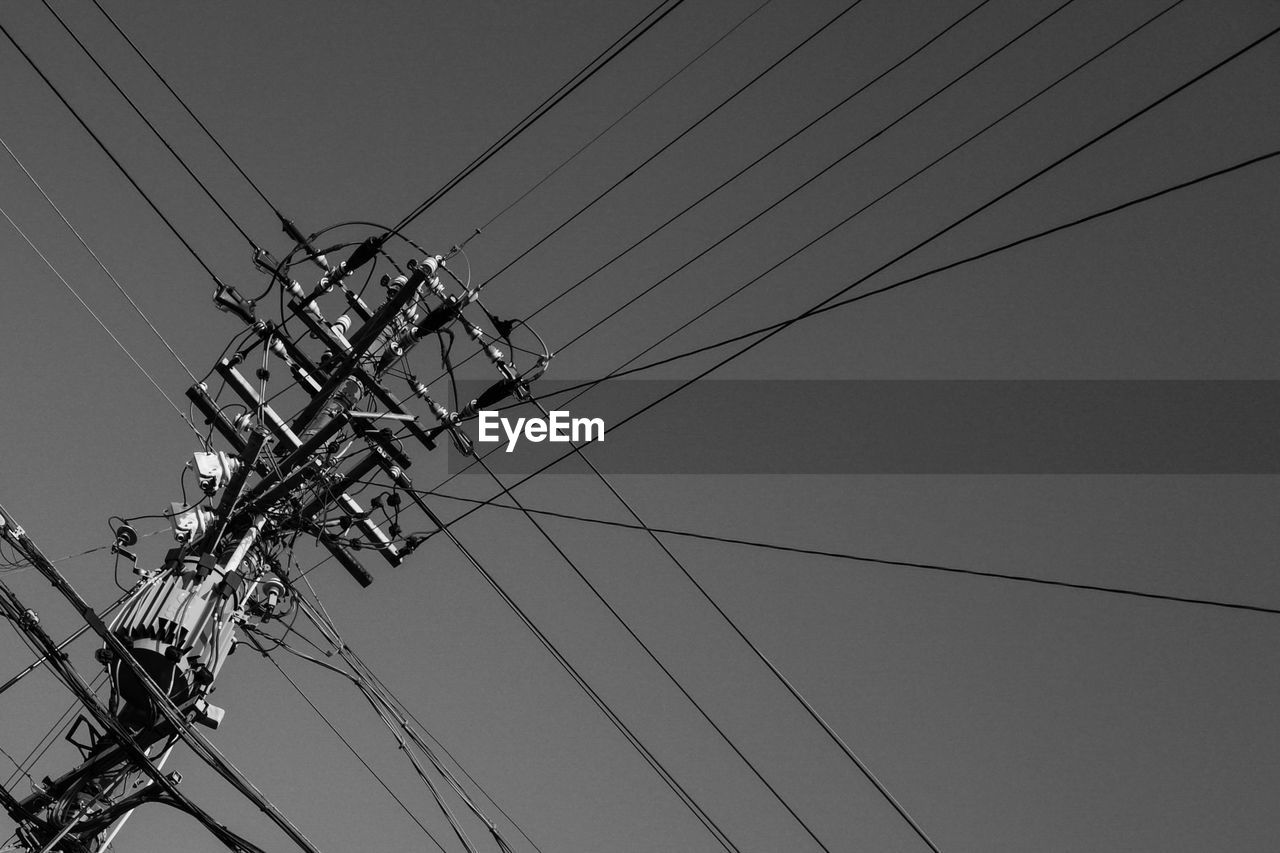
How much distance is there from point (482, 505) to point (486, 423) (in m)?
0.84

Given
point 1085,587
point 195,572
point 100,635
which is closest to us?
point 1085,587

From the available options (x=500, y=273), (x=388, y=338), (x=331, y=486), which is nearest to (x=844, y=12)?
(x=500, y=273)

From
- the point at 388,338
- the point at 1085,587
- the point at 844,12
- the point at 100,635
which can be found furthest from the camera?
the point at 388,338

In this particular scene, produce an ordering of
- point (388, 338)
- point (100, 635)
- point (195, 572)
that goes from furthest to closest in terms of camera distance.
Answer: point (388, 338)
point (195, 572)
point (100, 635)

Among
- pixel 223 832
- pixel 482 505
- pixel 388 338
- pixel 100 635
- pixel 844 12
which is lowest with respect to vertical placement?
pixel 223 832

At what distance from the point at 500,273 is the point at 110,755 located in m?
4.57

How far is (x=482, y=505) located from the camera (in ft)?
33.9

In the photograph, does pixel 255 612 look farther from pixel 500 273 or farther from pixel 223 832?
pixel 500 273

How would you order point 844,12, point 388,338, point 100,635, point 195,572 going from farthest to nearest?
point 388,338
point 195,572
point 100,635
point 844,12

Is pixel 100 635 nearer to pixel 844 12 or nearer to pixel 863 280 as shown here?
pixel 863 280

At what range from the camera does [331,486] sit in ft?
33.2

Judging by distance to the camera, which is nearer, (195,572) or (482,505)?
(195,572)

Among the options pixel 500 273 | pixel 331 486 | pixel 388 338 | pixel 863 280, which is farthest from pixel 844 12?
pixel 331 486

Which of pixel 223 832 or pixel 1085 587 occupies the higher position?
pixel 1085 587
